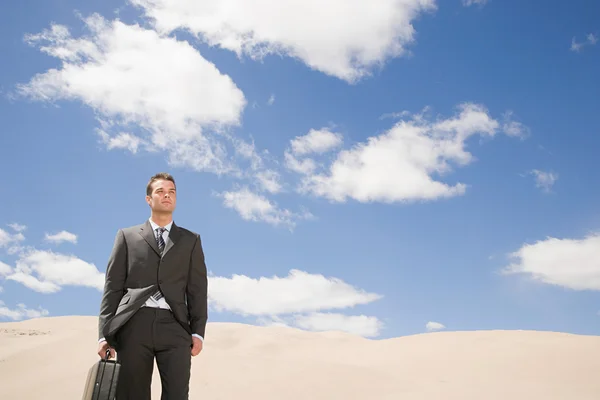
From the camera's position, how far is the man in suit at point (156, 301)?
3773 millimetres

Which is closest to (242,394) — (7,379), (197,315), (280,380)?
(280,380)

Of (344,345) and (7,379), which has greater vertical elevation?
(344,345)

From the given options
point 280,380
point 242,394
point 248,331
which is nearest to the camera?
point 242,394

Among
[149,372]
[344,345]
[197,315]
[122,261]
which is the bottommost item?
[149,372]

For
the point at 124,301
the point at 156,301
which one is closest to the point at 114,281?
the point at 124,301

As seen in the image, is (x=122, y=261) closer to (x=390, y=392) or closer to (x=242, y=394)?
(x=242, y=394)

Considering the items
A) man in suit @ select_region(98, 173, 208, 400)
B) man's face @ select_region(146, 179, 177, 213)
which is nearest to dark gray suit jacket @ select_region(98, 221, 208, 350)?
man in suit @ select_region(98, 173, 208, 400)

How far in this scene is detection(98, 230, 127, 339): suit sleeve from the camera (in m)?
3.88

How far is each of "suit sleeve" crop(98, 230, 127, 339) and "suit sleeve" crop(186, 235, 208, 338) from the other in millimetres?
486

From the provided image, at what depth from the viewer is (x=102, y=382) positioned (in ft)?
11.8

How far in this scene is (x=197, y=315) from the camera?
405 centimetres

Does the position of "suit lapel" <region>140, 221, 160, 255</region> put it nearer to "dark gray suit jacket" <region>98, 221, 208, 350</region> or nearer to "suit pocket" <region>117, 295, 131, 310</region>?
"dark gray suit jacket" <region>98, 221, 208, 350</region>

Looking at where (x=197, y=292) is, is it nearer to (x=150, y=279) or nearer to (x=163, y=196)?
(x=150, y=279)

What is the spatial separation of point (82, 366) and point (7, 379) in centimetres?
163
